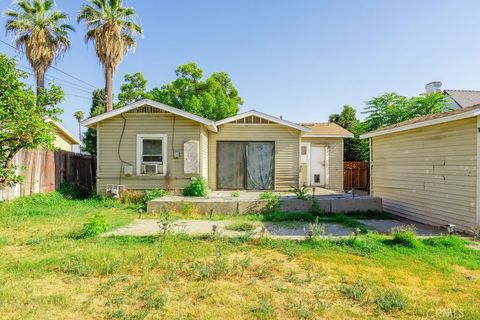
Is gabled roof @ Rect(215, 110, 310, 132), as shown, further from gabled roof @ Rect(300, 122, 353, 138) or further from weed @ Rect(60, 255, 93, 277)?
weed @ Rect(60, 255, 93, 277)

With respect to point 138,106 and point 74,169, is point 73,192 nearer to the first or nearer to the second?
point 74,169

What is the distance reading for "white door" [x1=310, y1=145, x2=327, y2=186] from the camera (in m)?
15.1

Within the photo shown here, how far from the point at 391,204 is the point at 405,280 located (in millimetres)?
6199

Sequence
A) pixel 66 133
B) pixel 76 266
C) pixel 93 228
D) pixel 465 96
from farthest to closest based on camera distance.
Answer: pixel 66 133, pixel 465 96, pixel 93 228, pixel 76 266

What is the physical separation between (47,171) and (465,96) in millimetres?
22312

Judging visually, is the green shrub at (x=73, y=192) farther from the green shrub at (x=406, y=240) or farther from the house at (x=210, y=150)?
the green shrub at (x=406, y=240)

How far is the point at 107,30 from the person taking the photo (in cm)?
1633

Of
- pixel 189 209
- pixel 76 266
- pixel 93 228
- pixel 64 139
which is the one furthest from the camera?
pixel 64 139

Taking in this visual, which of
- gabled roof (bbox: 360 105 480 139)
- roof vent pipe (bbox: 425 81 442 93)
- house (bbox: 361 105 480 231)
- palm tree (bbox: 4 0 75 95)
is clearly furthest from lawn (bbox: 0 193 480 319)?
roof vent pipe (bbox: 425 81 442 93)

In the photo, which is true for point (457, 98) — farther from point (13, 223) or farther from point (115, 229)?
point (13, 223)

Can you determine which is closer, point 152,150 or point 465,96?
point 152,150

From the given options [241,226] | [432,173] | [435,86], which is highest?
[435,86]

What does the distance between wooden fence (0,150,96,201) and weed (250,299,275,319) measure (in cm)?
781

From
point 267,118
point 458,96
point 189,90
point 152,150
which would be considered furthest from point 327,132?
point 189,90
